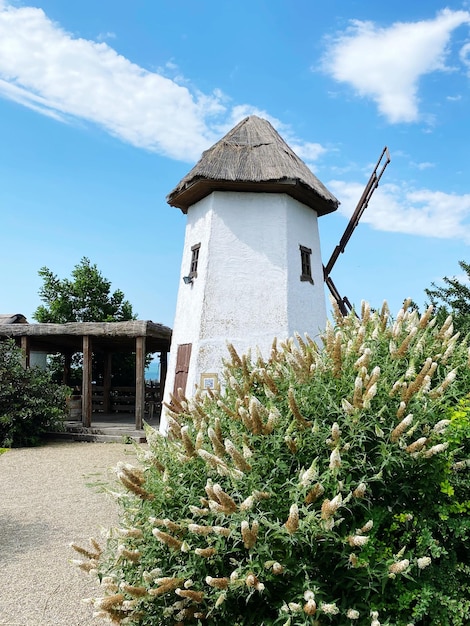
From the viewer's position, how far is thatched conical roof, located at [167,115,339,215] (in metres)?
12.6

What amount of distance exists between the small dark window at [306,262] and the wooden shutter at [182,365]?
335 cm

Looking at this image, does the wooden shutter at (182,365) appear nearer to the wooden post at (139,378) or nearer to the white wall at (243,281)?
the white wall at (243,281)

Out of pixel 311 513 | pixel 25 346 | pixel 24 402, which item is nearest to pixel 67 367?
pixel 25 346

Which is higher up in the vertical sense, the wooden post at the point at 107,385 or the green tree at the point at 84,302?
the green tree at the point at 84,302

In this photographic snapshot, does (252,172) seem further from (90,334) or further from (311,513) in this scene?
(311,513)

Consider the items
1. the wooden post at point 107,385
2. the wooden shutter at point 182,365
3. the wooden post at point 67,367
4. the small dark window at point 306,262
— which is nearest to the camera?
the wooden shutter at point 182,365

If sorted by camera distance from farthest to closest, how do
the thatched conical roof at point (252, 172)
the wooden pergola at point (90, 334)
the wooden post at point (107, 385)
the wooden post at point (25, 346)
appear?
the wooden post at point (107, 385)
the wooden post at point (25, 346)
the wooden pergola at point (90, 334)
the thatched conical roof at point (252, 172)

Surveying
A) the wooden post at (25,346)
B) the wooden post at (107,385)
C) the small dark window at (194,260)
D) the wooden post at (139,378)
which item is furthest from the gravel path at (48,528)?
the wooden post at (107,385)

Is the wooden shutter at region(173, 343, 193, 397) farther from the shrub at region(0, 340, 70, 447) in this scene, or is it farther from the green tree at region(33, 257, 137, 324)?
the green tree at region(33, 257, 137, 324)

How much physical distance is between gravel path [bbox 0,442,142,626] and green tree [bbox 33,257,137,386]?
11.0m

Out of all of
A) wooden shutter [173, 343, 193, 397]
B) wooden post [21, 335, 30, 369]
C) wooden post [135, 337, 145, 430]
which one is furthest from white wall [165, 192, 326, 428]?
wooden post [21, 335, 30, 369]

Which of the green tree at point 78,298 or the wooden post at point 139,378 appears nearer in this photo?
the wooden post at point 139,378

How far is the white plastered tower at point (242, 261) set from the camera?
12422 mm

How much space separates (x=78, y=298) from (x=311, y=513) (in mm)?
21874
